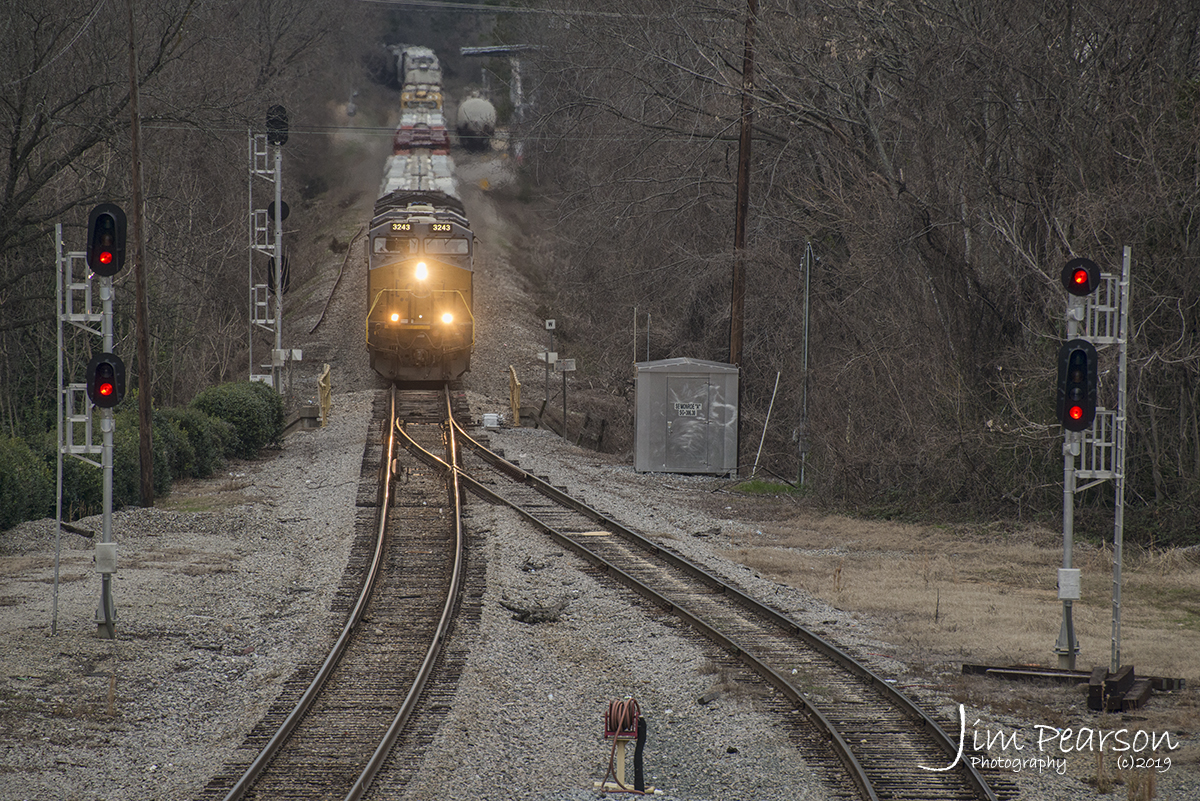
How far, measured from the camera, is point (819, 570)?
16.3 meters

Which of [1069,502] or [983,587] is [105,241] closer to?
[1069,502]

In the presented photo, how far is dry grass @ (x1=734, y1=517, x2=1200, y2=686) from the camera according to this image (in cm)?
1208

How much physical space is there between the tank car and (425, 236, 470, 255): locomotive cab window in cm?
3449

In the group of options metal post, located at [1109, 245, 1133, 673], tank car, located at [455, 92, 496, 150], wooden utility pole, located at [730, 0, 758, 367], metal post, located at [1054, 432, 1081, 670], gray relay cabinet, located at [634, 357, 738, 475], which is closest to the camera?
metal post, located at [1109, 245, 1133, 673]

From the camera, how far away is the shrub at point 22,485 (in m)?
17.0

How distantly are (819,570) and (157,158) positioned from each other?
86.4 ft

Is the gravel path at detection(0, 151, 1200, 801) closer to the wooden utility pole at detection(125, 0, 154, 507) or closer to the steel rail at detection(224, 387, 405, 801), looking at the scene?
the steel rail at detection(224, 387, 405, 801)

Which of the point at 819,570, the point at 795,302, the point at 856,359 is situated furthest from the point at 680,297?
the point at 819,570

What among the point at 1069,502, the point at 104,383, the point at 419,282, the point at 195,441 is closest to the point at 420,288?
the point at 419,282

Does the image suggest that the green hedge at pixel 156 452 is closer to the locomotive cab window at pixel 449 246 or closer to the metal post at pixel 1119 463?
the locomotive cab window at pixel 449 246

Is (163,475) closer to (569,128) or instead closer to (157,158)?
(569,128)

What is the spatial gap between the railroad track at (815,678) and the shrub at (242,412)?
10.2 metres

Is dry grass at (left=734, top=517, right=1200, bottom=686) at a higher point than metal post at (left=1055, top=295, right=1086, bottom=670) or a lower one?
lower

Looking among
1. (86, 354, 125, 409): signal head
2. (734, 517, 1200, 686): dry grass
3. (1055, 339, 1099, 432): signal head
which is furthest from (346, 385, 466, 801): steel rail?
(1055, 339, 1099, 432): signal head
